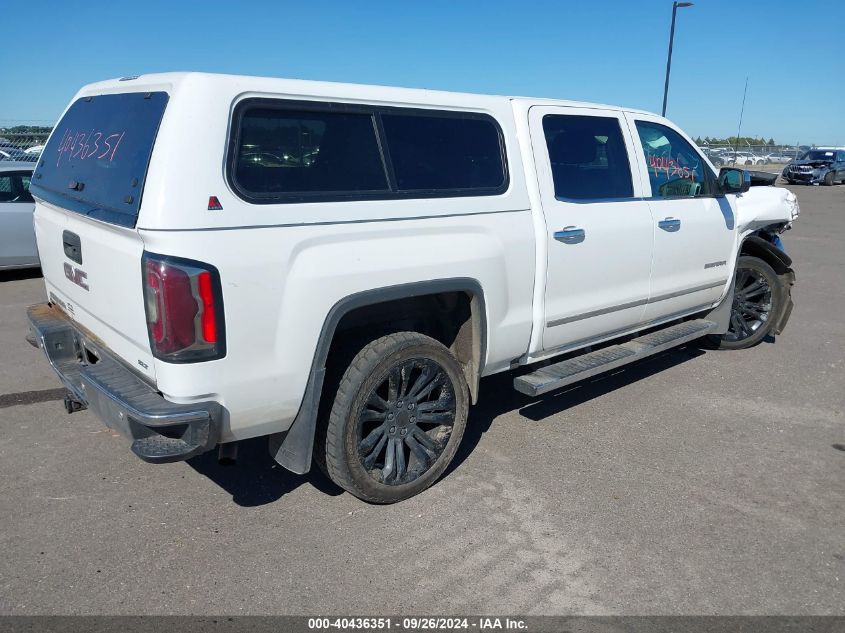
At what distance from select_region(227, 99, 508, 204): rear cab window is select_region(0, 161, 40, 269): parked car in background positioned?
6.90m

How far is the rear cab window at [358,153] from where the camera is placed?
9.62 feet

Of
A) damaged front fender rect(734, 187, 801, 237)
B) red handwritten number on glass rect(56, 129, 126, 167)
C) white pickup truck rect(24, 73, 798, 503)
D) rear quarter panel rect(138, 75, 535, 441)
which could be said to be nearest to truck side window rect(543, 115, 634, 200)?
white pickup truck rect(24, 73, 798, 503)

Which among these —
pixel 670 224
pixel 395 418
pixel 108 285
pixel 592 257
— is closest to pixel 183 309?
pixel 108 285

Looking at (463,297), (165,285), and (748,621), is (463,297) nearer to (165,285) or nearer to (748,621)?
(165,285)

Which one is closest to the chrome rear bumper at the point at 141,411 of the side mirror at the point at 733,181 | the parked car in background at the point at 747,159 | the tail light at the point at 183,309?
the tail light at the point at 183,309

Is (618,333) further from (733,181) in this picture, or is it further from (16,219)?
(16,219)

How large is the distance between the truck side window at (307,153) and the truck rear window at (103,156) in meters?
0.39

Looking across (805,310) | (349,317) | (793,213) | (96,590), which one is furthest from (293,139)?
(805,310)

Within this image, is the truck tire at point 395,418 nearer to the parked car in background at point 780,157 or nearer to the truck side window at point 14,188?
the truck side window at point 14,188

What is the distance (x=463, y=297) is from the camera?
3.79m

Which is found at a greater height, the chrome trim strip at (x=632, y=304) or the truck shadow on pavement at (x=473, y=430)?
the chrome trim strip at (x=632, y=304)

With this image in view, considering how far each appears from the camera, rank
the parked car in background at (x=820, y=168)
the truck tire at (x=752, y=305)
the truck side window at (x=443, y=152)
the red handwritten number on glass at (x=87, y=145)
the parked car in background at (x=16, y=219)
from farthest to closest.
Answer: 1. the parked car in background at (x=820, y=168)
2. the parked car in background at (x=16, y=219)
3. the truck tire at (x=752, y=305)
4. the truck side window at (x=443, y=152)
5. the red handwritten number on glass at (x=87, y=145)

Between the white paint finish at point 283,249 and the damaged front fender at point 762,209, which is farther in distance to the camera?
the damaged front fender at point 762,209

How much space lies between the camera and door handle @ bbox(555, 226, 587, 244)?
13.2 ft
